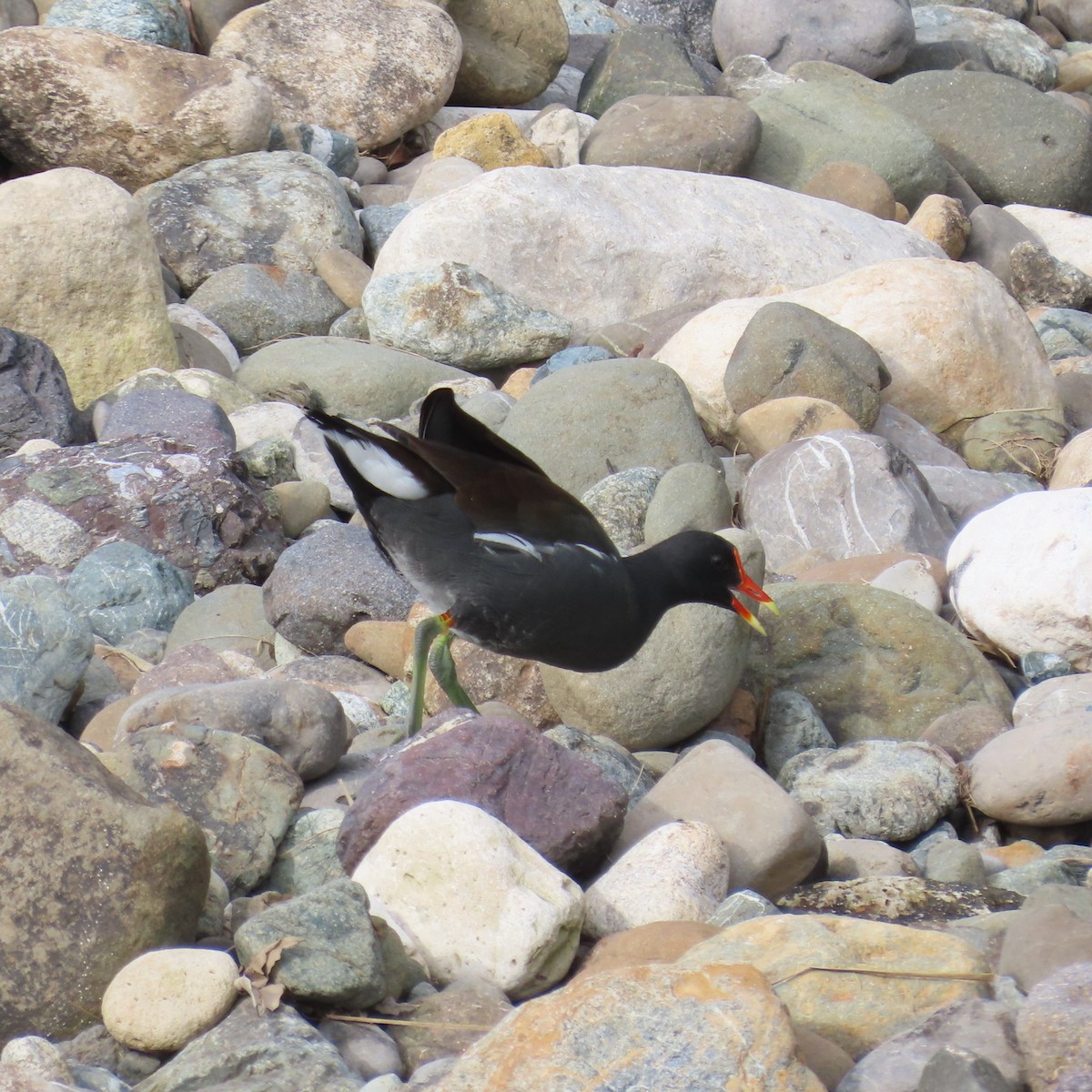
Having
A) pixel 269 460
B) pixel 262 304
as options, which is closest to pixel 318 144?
pixel 262 304

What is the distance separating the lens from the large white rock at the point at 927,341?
30.6 ft

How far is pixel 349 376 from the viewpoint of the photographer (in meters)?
9.15

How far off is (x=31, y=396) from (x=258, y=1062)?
6.27m

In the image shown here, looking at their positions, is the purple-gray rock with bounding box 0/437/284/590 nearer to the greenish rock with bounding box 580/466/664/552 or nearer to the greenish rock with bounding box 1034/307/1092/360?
the greenish rock with bounding box 580/466/664/552

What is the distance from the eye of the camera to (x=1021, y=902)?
14.0 feet

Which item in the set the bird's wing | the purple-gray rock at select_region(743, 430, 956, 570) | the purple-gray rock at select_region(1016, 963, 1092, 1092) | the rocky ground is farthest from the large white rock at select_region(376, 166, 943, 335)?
the purple-gray rock at select_region(1016, 963, 1092, 1092)

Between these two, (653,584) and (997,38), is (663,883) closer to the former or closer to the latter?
(653,584)

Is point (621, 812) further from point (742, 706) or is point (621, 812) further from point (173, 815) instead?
point (742, 706)

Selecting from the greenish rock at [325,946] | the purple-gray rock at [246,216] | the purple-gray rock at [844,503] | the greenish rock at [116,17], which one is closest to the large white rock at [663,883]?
the greenish rock at [325,946]

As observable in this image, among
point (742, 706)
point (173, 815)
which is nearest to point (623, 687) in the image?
point (742, 706)

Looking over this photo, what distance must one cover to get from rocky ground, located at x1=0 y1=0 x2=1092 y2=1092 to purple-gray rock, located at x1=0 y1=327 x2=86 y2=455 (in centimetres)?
2

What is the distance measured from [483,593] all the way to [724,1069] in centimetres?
236

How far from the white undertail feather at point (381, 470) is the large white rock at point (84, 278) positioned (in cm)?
535

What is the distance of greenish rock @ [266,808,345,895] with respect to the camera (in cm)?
427
